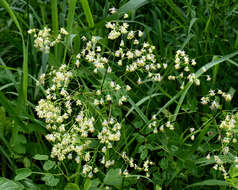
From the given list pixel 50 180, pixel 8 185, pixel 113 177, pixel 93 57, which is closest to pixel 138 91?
pixel 93 57

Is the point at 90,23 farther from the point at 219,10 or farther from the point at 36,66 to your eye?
the point at 219,10

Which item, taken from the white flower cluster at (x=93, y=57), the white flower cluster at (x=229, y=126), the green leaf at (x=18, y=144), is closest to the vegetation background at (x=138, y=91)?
the green leaf at (x=18, y=144)

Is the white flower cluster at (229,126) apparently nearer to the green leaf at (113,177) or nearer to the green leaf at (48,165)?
the green leaf at (113,177)

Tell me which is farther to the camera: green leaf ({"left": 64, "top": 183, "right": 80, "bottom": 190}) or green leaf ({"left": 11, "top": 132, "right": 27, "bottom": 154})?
green leaf ({"left": 11, "top": 132, "right": 27, "bottom": 154})

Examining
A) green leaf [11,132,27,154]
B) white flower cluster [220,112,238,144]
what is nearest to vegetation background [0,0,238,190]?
green leaf [11,132,27,154]

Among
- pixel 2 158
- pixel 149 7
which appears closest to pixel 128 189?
pixel 2 158

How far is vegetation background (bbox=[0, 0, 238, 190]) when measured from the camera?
2.09m

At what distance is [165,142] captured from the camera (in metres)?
2.05

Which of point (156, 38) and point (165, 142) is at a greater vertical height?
point (156, 38)

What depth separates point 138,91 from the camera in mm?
2721

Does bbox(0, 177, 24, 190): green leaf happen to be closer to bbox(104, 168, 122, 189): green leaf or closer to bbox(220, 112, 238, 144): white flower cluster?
bbox(104, 168, 122, 189): green leaf

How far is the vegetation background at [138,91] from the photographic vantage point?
2.09 metres

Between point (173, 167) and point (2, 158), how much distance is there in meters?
1.16

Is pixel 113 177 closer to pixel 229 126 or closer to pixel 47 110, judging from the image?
pixel 47 110
